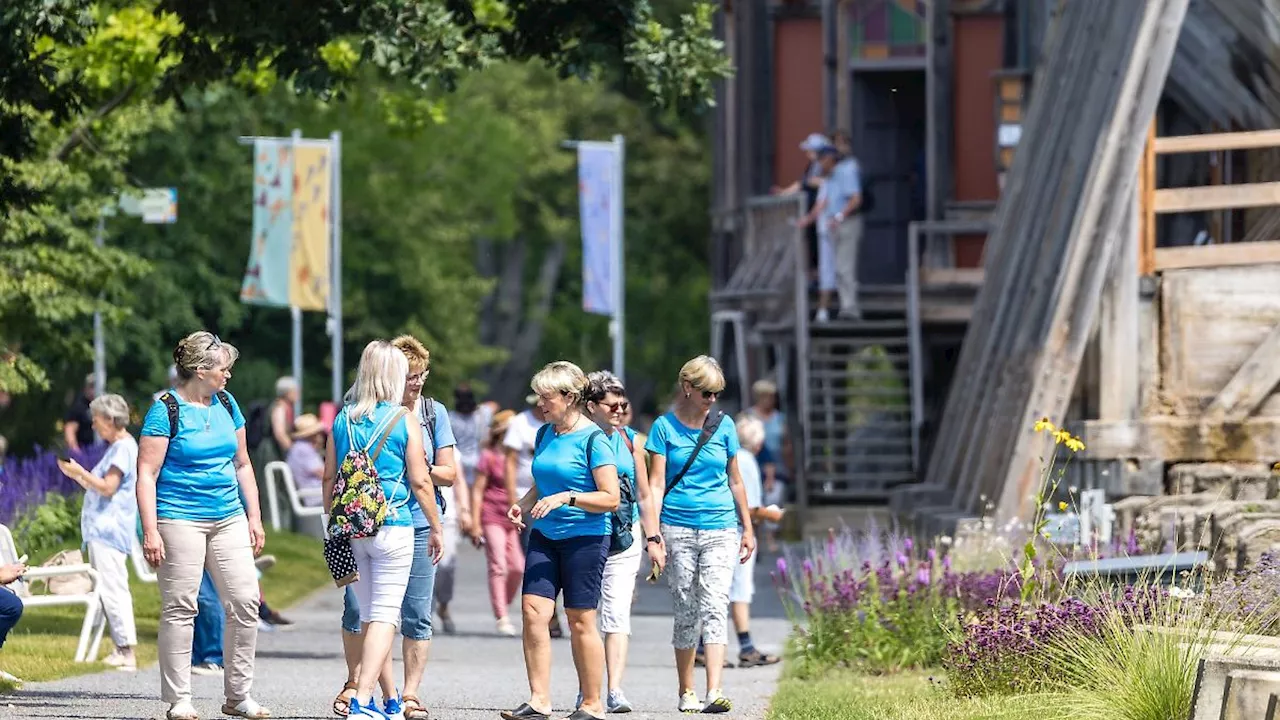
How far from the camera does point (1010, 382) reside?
60.7 ft

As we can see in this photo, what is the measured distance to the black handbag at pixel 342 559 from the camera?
34.8 feet

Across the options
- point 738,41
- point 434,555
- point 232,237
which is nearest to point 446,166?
point 232,237

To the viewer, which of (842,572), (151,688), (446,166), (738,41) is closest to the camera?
(151,688)

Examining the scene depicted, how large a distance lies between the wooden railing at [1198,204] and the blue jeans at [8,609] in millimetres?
8678

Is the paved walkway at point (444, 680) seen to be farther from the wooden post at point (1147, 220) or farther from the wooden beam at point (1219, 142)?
the wooden beam at point (1219, 142)

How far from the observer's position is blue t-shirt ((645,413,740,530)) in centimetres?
1227

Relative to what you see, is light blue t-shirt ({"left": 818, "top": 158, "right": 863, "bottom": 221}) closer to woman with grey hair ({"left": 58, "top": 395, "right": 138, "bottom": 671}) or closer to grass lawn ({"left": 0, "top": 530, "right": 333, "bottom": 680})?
grass lawn ({"left": 0, "top": 530, "right": 333, "bottom": 680})

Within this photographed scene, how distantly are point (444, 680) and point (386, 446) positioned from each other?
340 centimetres

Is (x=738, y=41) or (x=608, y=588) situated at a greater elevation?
(x=738, y=41)

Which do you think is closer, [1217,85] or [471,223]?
[1217,85]

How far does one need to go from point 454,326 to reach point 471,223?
6.99 feet

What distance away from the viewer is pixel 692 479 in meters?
12.3

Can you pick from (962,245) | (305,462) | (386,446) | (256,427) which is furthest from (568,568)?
(962,245)

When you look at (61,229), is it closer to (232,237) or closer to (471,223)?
(232,237)
